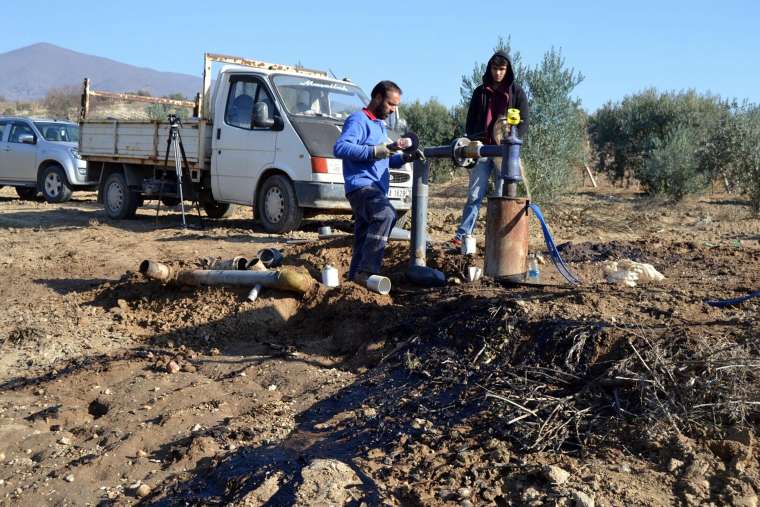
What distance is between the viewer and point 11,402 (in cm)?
553

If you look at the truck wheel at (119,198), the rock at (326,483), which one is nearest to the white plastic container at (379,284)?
the rock at (326,483)

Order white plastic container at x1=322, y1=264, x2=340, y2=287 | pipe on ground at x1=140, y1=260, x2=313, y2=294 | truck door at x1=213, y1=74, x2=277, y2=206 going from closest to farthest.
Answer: pipe on ground at x1=140, y1=260, x2=313, y2=294
white plastic container at x1=322, y1=264, x2=340, y2=287
truck door at x1=213, y1=74, x2=277, y2=206

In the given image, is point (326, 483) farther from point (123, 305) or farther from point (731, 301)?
point (123, 305)

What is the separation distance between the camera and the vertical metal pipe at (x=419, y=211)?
6.82 meters

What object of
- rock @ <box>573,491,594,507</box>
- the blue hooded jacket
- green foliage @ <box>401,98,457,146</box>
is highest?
green foliage @ <box>401,98,457,146</box>

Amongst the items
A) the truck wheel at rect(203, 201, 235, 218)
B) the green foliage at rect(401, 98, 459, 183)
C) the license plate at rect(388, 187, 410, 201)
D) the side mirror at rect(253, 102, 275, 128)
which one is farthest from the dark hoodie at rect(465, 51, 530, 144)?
the green foliage at rect(401, 98, 459, 183)

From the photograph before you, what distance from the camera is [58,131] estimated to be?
1700 cm

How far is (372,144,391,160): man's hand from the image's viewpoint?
247 inches

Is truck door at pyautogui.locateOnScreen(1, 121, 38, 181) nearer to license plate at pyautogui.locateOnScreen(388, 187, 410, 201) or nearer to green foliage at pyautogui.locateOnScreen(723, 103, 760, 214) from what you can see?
license plate at pyautogui.locateOnScreen(388, 187, 410, 201)

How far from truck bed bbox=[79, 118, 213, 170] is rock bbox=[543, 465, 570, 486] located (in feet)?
30.2

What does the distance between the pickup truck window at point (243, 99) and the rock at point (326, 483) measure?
7861 mm

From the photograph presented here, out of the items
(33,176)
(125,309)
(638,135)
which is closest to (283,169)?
(125,309)

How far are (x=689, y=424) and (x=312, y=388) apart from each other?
2.37 meters

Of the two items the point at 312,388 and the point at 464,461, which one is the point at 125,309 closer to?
the point at 312,388
